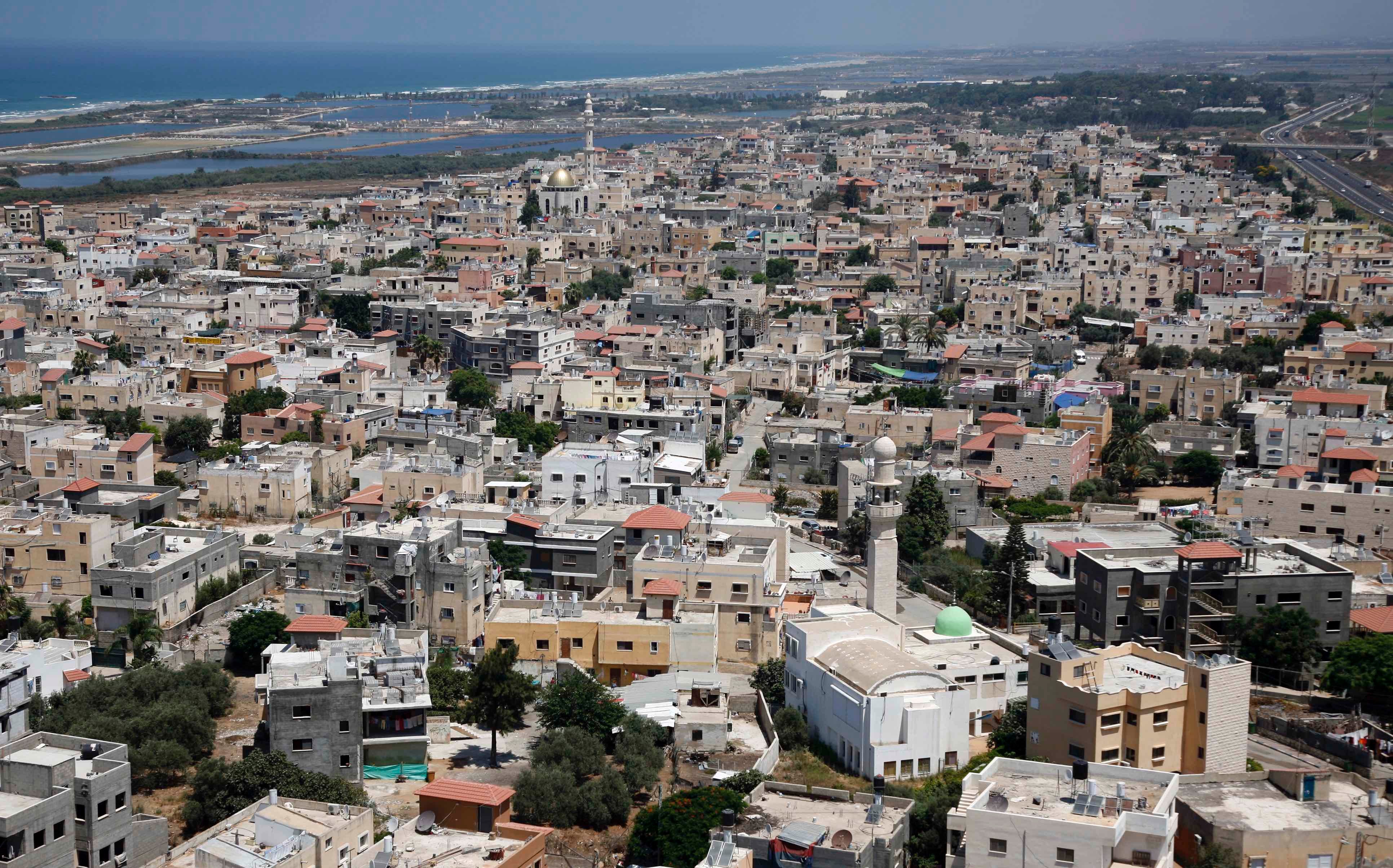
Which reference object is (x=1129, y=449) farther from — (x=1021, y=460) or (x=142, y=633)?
(x=142, y=633)

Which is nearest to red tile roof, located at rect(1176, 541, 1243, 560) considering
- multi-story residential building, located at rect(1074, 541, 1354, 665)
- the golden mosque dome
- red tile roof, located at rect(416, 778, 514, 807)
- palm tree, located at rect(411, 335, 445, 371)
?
multi-story residential building, located at rect(1074, 541, 1354, 665)

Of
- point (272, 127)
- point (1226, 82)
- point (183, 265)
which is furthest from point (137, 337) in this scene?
point (1226, 82)

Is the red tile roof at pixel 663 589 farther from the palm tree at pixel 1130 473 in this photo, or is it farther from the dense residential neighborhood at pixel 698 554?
the palm tree at pixel 1130 473

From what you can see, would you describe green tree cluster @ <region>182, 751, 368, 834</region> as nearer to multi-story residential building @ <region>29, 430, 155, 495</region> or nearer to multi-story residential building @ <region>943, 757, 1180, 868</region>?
multi-story residential building @ <region>943, 757, 1180, 868</region>

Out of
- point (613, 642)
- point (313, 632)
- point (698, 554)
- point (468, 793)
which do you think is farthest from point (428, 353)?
point (468, 793)

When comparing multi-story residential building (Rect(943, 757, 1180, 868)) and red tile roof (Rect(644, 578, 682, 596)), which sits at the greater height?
multi-story residential building (Rect(943, 757, 1180, 868))

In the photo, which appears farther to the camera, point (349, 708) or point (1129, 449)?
point (1129, 449)
